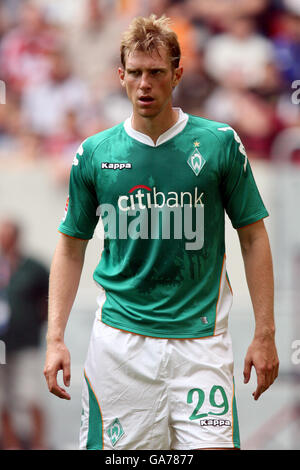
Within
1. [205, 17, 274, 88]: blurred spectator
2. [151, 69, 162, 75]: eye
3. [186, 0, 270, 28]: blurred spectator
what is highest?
[186, 0, 270, 28]: blurred spectator

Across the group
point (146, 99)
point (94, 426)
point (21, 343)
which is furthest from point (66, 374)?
point (21, 343)

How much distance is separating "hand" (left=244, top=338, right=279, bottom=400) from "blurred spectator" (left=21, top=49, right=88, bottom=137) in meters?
4.86

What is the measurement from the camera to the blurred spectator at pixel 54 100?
7.88 m

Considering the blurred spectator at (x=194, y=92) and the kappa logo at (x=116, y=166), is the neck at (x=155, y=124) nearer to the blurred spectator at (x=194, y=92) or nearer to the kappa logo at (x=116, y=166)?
the kappa logo at (x=116, y=166)

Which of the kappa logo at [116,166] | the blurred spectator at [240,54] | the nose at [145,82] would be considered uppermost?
the blurred spectator at [240,54]

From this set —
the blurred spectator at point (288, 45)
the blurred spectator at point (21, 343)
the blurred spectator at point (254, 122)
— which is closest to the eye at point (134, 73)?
the blurred spectator at point (21, 343)

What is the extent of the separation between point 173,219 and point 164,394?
0.74m

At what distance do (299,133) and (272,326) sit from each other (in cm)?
432

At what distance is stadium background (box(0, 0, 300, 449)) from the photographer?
7.10 meters

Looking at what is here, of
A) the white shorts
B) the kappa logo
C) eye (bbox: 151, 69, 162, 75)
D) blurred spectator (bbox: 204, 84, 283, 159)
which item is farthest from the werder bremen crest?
blurred spectator (bbox: 204, 84, 283, 159)

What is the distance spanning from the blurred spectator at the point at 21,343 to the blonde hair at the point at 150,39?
344 centimetres

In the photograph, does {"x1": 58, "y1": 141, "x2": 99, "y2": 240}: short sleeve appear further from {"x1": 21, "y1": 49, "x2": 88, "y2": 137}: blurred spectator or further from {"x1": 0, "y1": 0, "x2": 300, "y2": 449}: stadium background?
{"x1": 21, "y1": 49, "x2": 88, "y2": 137}: blurred spectator

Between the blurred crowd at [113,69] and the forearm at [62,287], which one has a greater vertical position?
the blurred crowd at [113,69]

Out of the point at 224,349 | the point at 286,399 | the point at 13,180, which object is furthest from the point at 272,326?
the point at 13,180
